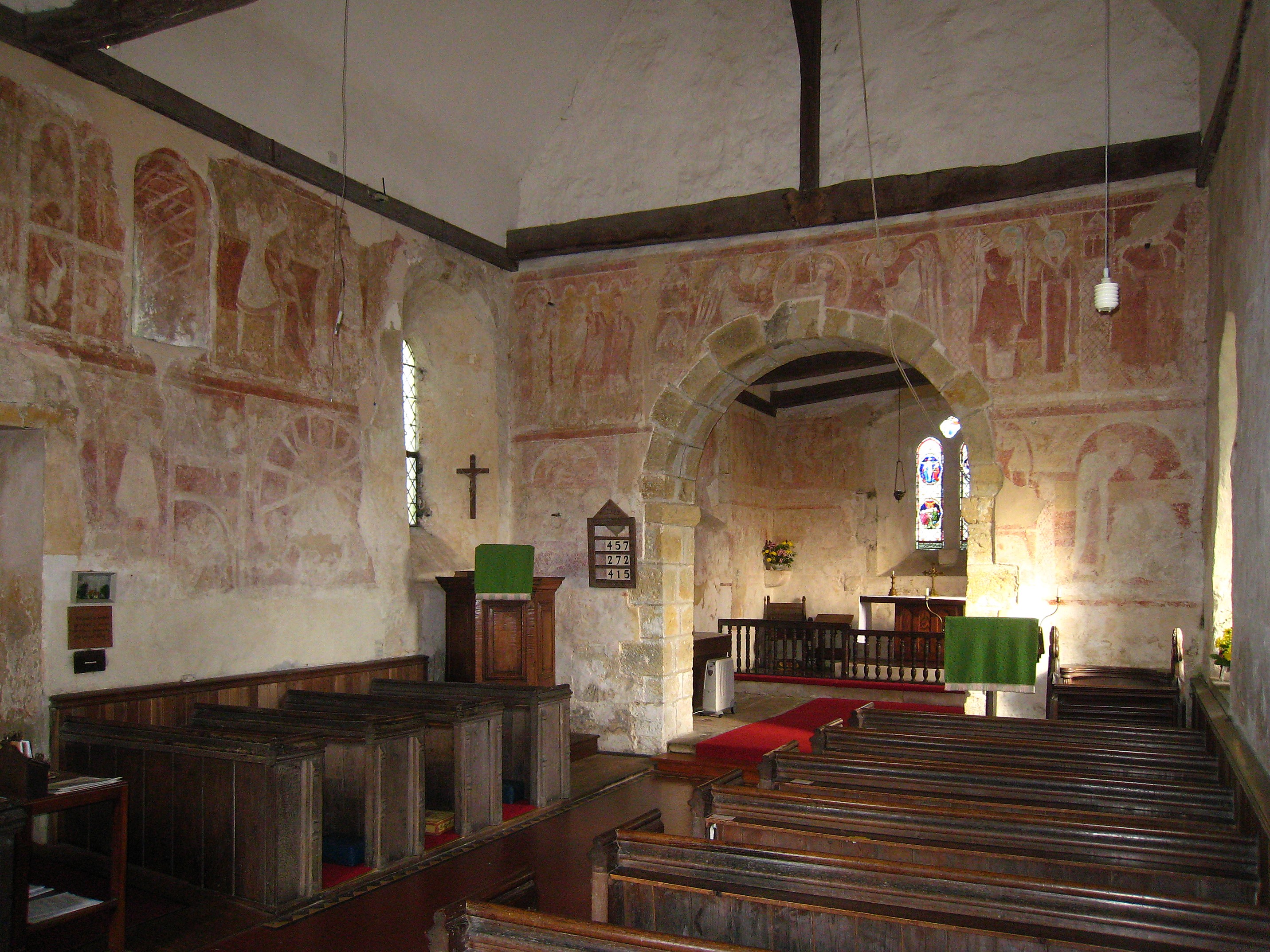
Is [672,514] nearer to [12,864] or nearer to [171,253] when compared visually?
[171,253]

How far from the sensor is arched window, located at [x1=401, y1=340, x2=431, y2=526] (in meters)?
8.76

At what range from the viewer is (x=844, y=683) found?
448 inches

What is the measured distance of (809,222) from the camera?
26.6 feet

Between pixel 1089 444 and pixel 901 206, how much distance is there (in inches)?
89.7

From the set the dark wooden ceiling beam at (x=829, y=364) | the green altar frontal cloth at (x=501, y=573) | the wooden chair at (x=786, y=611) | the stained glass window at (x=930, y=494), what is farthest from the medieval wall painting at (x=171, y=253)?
the stained glass window at (x=930, y=494)

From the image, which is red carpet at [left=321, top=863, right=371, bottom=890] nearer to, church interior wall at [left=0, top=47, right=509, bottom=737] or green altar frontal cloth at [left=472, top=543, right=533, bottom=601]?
church interior wall at [left=0, top=47, right=509, bottom=737]

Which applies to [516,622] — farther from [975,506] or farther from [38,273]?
[38,273]

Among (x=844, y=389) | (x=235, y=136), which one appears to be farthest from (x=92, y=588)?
(x=844, y=389)

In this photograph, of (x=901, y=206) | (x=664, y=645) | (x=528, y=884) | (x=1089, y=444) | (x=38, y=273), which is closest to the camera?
(x=528, y=884)

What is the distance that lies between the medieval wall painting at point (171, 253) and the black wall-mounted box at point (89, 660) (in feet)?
5.88

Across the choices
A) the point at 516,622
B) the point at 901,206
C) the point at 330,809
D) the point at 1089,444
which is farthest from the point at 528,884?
the point at 901,206

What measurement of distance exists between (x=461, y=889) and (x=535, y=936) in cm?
303

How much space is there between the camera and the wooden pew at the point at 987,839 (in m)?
2.79

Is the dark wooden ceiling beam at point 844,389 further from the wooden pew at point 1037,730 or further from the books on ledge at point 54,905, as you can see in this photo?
the books on ledge at point 54,905
